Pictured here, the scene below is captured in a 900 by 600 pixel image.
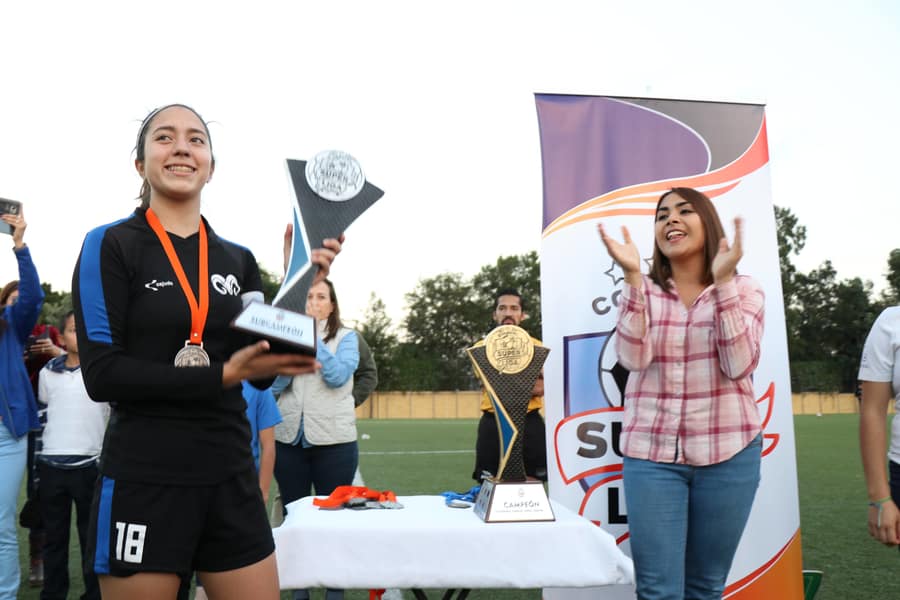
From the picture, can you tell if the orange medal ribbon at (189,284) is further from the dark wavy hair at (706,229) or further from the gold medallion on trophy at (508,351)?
the dark wavy hair at (706,229)

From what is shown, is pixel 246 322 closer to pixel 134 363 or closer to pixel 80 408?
pixel 134 363

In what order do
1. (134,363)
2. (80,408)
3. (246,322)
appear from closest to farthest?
(246,322), (134,363), (80,408)

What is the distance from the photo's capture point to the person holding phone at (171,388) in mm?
1429

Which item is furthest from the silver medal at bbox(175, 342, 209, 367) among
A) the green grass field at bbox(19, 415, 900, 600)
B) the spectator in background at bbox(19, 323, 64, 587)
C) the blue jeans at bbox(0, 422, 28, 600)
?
the spectator in background at bbox(19, 323, 64, 587)

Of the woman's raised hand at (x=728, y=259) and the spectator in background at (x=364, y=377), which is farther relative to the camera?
the spectator in background at (x=364, y=377)

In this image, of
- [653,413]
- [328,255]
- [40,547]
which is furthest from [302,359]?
[40,547]

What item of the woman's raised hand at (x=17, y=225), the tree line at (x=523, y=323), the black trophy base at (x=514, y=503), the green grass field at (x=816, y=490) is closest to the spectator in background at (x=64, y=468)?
the woman's raised hand at (x=17, y=225)

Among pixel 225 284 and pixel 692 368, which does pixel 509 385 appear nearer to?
pixel 692 368

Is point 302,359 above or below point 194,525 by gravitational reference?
above

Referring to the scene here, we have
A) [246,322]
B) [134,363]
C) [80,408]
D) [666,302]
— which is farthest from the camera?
[80,408]

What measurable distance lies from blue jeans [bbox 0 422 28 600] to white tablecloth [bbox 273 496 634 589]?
1815 mm

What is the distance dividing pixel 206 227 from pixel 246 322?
1.79 ft

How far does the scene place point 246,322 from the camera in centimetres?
125

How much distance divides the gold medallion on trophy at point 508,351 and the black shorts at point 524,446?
2.79 feet
